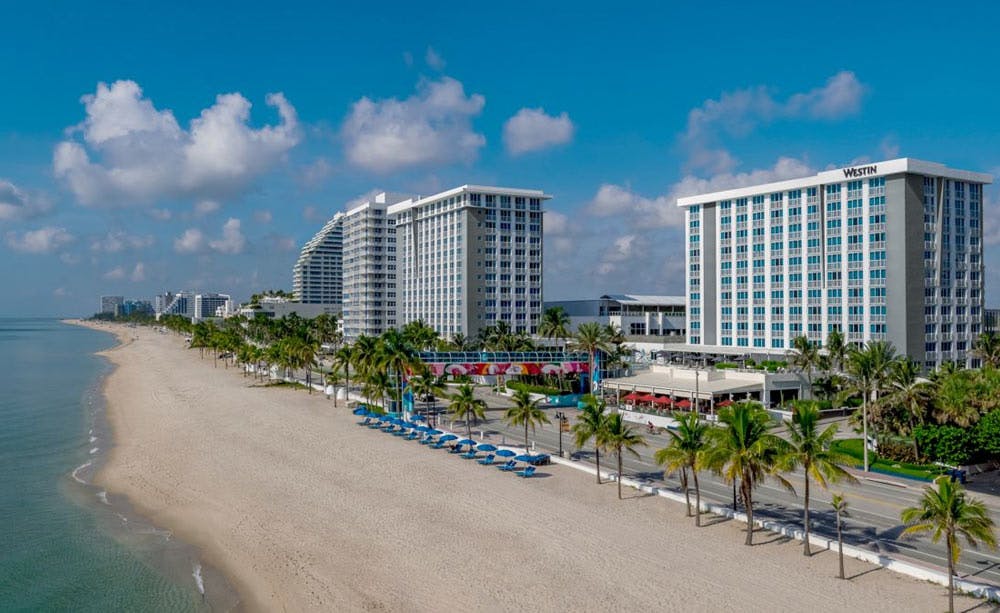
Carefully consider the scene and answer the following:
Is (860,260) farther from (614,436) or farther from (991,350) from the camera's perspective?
(614,436)

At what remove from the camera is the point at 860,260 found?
101m

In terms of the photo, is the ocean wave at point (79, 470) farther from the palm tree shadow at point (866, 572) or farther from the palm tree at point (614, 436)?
the palm tree shadow at point (866, 572)

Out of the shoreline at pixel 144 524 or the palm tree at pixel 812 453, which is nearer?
the palm tree at pixel 812 453

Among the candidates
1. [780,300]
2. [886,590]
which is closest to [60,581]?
[886,590]

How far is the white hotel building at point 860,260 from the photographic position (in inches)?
3839

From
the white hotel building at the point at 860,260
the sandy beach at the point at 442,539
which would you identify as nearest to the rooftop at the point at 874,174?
the white hotel building at the point at 860,260

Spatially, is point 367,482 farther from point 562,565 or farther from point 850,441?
point 850,441

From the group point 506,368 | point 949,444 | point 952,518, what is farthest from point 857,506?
point 506,368

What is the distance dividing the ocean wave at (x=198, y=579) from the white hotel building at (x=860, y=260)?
90.6 meters

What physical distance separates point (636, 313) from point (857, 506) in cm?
11604

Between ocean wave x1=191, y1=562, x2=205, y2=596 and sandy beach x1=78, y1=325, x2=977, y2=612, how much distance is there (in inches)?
35.0

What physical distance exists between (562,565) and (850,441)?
129 ft

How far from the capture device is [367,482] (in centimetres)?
5181

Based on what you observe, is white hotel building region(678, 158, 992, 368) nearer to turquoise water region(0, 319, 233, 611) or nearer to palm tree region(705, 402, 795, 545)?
palm tree region(705, 402, 795, 545)
